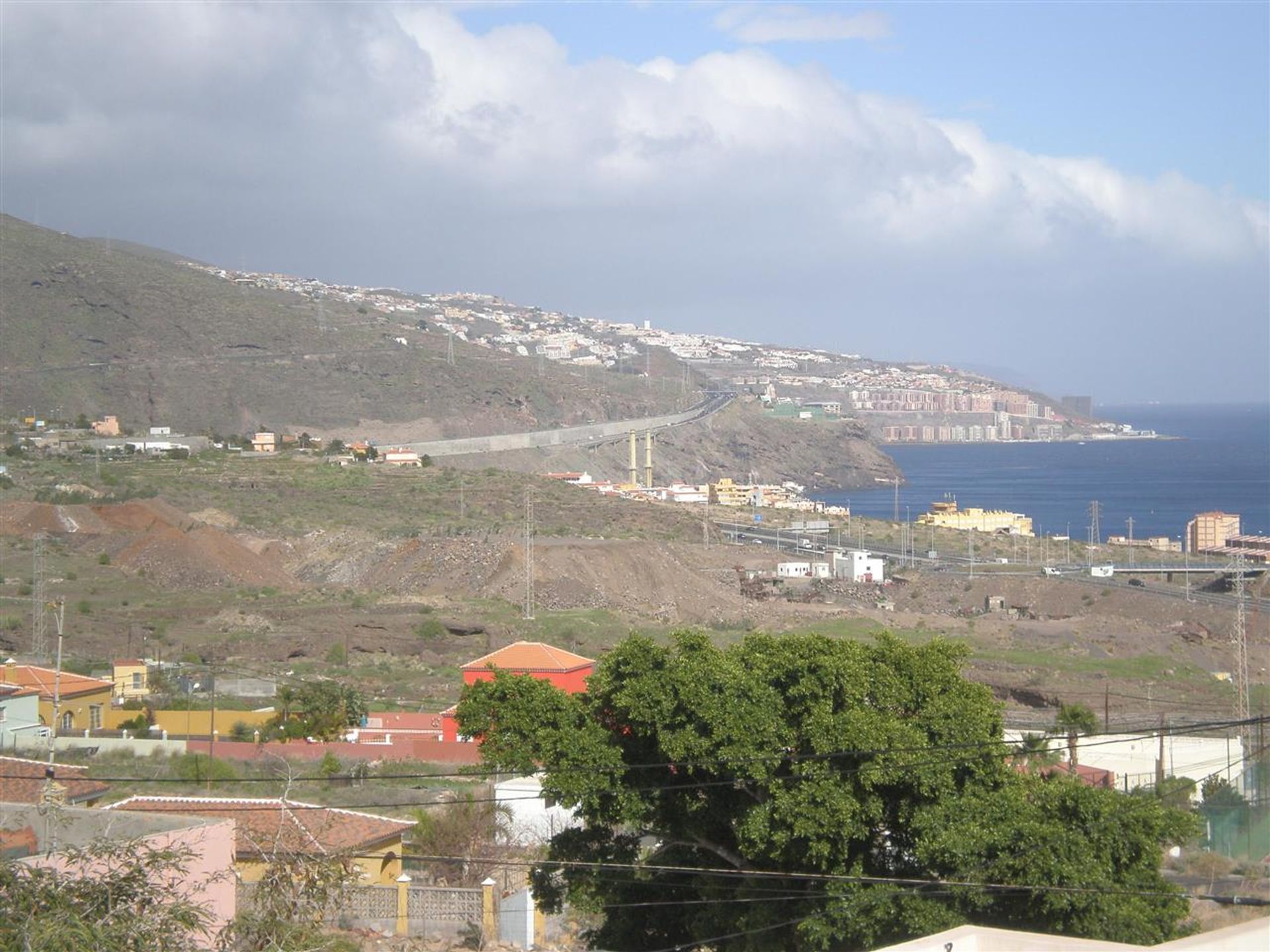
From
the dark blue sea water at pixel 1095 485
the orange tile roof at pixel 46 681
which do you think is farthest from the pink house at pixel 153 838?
the dark blue sea water at pixel 1095 485

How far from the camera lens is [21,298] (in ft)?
252

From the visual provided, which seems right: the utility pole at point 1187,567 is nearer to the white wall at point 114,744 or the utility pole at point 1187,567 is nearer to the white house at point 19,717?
the white wall at point 114,744

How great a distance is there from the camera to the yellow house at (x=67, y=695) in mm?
18609

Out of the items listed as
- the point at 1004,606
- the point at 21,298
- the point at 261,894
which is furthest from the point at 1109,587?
the point at 21,298

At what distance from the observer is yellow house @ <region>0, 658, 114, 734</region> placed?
1861 centimetres

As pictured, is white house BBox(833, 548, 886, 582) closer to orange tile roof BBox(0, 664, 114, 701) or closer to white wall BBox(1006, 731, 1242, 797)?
white wall BBox(1006, 731, 1242, 797)

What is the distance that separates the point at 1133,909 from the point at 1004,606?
107 feet

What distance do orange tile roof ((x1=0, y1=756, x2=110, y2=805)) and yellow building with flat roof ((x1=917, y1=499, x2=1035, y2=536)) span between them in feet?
180

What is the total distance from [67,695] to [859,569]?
2829 cm

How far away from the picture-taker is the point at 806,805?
27.0 feet

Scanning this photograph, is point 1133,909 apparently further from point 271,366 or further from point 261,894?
point 271,366

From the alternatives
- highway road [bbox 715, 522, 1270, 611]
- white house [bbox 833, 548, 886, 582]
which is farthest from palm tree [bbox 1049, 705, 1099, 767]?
white house [bbox 833, 548, 886, 582]

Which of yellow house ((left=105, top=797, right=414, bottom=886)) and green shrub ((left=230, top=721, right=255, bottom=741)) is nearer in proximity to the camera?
yellow house ((left=105, top=797, right=414, bottom=886))

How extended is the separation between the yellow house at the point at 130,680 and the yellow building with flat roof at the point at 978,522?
156ft
